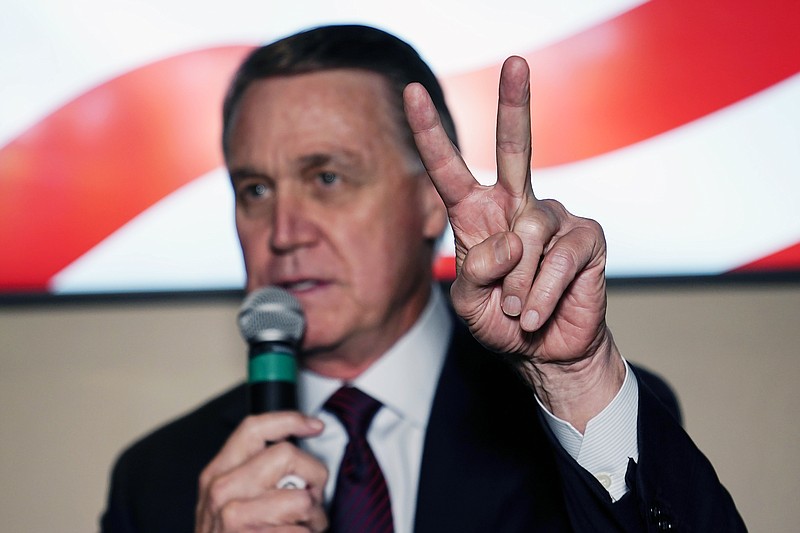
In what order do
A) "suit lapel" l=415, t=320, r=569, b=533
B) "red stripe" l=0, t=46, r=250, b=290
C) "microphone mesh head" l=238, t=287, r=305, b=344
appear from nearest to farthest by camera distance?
"microphone mesh head" l=238, t=287, r=305, b=344 → "suit lapel" l=415, t=320, r=569, b=533 → "red stripe" l=0, t=46, r=250, b=290

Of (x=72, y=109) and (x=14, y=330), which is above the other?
(x=72, y=109)

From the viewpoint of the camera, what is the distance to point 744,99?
193cm

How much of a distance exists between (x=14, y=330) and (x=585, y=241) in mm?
1572

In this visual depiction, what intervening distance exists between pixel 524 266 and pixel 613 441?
0.28m

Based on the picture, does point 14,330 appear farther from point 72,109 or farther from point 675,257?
point 675,257

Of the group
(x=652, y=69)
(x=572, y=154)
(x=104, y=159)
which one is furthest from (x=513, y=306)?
(x=104, y=159)

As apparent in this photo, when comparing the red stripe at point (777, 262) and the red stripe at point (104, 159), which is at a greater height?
the red stripe at point (104, 159)

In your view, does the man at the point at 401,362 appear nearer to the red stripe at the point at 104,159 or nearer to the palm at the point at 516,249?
the palm at the point at 516,249

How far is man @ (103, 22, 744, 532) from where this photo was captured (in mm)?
1131

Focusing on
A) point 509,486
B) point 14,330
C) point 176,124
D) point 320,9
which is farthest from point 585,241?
point 14,330

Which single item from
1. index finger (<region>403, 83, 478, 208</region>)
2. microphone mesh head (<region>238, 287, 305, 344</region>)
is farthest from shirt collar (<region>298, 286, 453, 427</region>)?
index finger (<region>403, 83, 478, 208</region>)

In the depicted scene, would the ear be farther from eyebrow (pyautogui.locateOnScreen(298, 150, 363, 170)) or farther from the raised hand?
the raised hand

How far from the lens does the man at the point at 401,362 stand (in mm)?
1131

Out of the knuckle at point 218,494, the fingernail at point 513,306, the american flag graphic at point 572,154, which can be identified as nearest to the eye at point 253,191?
the american flag graphic at point 572,154
